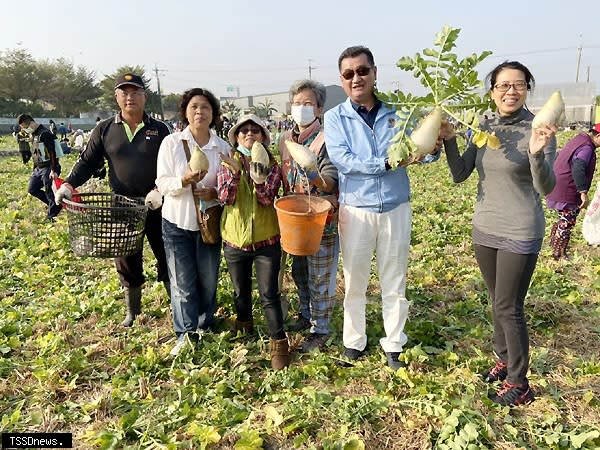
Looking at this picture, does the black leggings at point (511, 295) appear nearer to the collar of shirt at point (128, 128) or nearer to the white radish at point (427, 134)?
the white radish at point (427, 134)

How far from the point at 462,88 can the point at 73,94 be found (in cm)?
6079

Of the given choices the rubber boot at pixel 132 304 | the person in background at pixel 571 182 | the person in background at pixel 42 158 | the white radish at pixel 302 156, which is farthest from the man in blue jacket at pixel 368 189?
the person in background at pixel 42 158

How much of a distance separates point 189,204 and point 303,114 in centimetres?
102

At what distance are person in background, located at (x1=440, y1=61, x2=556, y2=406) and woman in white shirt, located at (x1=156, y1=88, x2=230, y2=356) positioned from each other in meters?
1.59

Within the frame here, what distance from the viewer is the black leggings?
2.52m

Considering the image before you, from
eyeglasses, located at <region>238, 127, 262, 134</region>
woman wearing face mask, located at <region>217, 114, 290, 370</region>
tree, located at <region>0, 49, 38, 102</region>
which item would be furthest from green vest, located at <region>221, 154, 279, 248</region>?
tree, located at <region>0, 49, 38, 102</region>

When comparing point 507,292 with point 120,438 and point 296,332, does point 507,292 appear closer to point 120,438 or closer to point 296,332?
point 296,332

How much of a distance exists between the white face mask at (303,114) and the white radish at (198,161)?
2.42 feet

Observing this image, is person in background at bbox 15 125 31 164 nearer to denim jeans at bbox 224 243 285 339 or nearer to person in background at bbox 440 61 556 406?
denim jeans at bbox 224 243 285 339

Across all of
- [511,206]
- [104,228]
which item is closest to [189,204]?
[104,228]

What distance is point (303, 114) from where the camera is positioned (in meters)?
3.16

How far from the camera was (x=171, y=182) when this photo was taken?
3.04m

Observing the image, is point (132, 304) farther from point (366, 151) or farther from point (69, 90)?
point (69, 90)

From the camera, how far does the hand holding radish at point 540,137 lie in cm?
216
